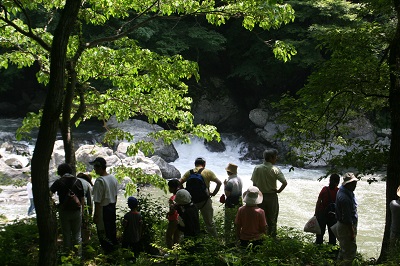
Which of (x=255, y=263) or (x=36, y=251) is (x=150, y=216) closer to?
(x=36, y=251)

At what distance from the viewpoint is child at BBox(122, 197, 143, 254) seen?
5.90 metres

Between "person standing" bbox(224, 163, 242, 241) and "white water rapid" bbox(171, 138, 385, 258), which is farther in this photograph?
"white water rapid" bbox(171, 138, 385, 258)

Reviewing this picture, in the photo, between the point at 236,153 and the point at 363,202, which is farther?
the point at 236,153

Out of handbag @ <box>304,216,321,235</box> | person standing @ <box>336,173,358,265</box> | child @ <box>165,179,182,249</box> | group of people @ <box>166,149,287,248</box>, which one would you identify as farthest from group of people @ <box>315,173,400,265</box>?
child @ <box>165,179,182,249</box>

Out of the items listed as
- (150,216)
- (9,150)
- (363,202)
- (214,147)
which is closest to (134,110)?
(150,216)

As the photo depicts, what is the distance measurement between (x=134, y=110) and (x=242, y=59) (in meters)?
22.5

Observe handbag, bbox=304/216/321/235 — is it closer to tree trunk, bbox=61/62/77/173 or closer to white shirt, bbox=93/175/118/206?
white shirt, bbox=93/175/118/206

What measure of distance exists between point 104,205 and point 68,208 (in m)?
0.48

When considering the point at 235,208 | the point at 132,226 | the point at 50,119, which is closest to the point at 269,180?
the point at 235,208

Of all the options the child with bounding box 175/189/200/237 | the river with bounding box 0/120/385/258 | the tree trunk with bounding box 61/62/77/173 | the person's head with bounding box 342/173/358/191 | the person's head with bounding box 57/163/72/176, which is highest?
the tree trunk with bounding box 61/62/77/173

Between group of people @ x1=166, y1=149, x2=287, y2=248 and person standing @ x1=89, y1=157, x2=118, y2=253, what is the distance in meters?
0.76

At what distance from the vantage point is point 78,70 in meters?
6.83

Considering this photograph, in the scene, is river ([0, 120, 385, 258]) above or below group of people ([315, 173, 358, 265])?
below

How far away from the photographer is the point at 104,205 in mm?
6016
